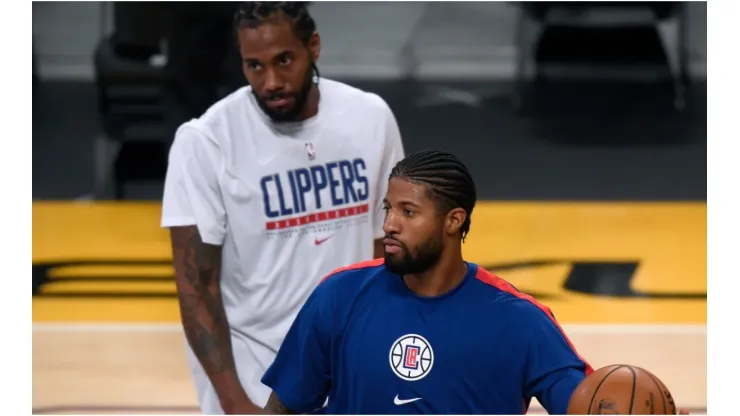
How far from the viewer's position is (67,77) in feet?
15.1

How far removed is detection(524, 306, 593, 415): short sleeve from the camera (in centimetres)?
231

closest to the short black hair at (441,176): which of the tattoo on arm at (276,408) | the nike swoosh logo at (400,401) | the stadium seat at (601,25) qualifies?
the nike swoosh logo at (400,401)

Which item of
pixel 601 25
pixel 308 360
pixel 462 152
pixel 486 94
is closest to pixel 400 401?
pixel 308 360

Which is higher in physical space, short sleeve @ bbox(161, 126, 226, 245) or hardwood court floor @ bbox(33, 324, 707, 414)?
short sleeve @ bbox(161, 126, 226, 245)

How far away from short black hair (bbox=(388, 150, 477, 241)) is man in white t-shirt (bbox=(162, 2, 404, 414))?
2.25 ft

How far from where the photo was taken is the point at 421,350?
7.95 feet

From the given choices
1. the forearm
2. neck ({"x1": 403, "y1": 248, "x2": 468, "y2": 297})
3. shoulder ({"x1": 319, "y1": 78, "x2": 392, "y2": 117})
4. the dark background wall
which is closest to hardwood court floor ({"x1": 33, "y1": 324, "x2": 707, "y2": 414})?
the dark background wall

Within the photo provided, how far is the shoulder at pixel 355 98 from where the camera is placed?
3.19 meters

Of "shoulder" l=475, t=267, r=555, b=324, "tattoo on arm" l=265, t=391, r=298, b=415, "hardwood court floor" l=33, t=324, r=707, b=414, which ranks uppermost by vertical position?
"shoulder" l=475, t=267, r=555, b=324

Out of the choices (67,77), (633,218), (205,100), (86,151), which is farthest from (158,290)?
(633,218)

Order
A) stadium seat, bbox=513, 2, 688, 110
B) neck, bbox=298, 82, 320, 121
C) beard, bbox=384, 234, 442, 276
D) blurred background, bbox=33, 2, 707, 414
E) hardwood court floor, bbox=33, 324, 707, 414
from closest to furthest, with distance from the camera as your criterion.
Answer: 1. beard, bbox=384, 234, 442, 276
2. neck, bbox=298, 82, 320, 121
3. hardwood court floor, bbox=33, 324, 707, 414
4. blurred background, bbox=33, 2, 707, 414
5. stadium seat, bbox=513, 2, 688, 110

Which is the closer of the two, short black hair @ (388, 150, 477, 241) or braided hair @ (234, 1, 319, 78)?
short black hair @ (388, 150, 477, 241)

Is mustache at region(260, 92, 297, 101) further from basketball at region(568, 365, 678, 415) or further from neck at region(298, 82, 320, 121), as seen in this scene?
basketball at region(568, 365, 678, 415)

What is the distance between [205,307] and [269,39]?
79 cm
